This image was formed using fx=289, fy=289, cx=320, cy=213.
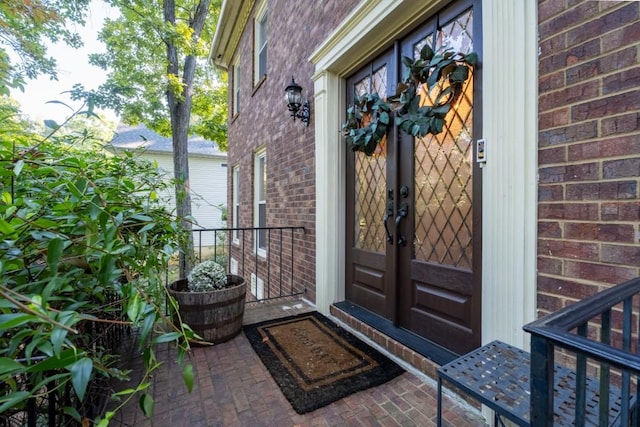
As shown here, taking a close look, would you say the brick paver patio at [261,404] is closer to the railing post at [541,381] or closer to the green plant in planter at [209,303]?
the green plant in planter at [209,303]

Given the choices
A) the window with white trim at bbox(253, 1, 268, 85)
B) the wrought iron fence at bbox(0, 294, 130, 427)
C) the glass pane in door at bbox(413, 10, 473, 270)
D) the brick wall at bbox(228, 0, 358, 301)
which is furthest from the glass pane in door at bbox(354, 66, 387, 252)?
the window with white trim at bbox(253, 1, 268, 85)

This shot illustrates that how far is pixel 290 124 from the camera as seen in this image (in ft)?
12.0

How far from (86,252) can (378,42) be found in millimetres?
2423

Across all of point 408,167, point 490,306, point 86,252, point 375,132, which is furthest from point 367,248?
point 86,252

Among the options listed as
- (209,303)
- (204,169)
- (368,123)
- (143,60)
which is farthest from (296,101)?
(204,169)

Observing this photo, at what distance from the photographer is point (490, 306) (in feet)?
4.89

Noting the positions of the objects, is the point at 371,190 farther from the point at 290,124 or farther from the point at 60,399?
the point at 60,399

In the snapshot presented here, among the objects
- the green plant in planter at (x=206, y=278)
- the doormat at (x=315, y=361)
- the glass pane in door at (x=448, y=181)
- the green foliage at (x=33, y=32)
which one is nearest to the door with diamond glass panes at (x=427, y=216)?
the glass pane in door at (x=448, y=181)

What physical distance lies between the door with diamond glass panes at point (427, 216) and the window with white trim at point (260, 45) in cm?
324

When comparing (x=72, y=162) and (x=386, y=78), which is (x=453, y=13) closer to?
(x=386, y=78)

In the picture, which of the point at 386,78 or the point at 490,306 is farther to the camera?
the point at 386,78

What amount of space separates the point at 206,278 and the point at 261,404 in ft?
3.56

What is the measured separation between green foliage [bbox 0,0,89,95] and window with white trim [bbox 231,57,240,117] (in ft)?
9.81

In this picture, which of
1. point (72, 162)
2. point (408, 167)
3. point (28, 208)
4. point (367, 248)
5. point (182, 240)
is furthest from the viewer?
point (367, 248)
